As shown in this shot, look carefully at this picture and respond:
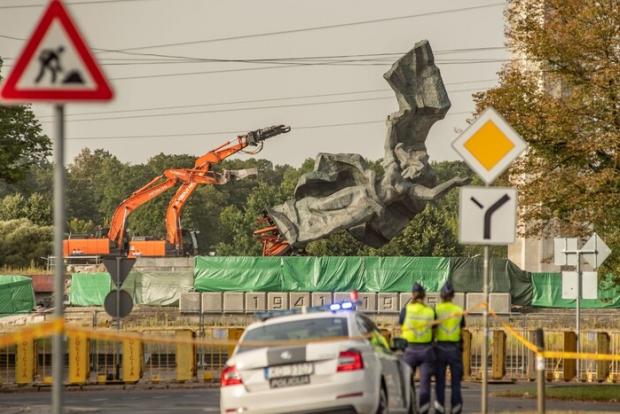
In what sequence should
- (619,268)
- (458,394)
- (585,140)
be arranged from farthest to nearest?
(619,268) < (585,140) < (458,394)

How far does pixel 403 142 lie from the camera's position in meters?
59.7

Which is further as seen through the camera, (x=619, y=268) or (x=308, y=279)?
(x=308, y=279)

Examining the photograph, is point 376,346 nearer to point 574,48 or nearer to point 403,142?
point 574,48

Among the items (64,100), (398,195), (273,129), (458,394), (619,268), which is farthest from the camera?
(273,129)

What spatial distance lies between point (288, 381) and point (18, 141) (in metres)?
33.5

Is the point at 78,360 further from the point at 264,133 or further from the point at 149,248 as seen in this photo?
the point at 149,248

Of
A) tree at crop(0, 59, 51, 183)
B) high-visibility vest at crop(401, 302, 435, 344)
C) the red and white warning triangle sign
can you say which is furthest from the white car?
tree at crop(0, 59, 51, 183)

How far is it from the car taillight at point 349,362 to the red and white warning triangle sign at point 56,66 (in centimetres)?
671

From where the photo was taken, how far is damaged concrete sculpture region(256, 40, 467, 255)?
2299 inches

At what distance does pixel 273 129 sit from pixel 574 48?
1289 inches

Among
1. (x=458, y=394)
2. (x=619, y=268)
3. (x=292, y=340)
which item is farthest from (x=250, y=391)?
(x=619, y=268)

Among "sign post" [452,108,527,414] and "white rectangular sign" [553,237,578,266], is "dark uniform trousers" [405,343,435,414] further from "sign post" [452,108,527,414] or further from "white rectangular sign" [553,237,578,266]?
"white rectangular sign" [553,237,578,266]

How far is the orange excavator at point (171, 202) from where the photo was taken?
2697 inches

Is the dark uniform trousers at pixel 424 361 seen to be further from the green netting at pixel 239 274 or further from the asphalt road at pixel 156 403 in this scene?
the green netting at pixel 239 274
